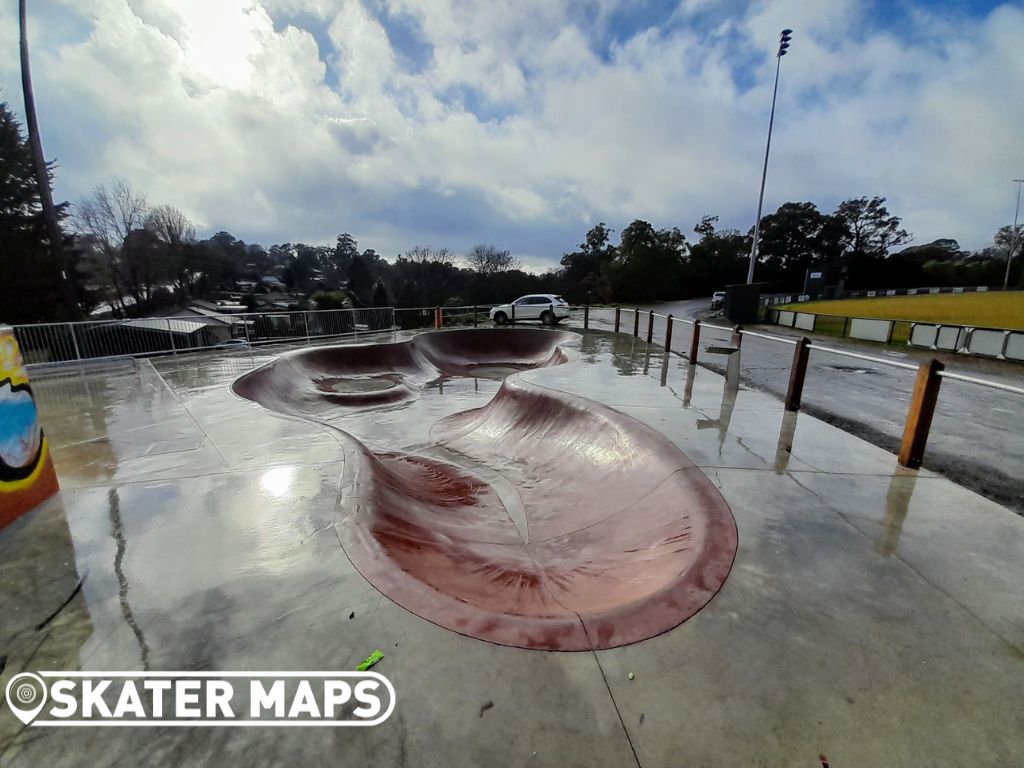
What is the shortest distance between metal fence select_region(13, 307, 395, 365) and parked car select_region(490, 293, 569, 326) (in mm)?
6264

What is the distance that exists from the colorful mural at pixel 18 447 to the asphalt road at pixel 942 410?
27.8 feet

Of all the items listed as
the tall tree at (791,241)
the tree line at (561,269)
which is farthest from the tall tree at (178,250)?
the tall tree at (791,241)

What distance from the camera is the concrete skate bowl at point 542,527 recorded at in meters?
2.35

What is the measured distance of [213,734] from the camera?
1.69 metres

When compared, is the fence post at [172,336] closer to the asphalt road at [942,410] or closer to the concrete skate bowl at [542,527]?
the concrete skate bowl at [542,527]

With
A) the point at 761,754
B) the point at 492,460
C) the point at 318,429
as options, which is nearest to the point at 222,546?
the point at 318,429

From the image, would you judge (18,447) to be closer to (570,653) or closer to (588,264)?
(570,653)

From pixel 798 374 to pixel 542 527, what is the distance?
14.1 ft

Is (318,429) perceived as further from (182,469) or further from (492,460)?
(492,460)

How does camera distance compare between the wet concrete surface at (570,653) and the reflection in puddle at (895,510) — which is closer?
the wet concrete surface at (570,653)

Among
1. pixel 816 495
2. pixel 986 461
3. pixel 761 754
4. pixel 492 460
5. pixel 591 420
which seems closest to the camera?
pixel 761 754

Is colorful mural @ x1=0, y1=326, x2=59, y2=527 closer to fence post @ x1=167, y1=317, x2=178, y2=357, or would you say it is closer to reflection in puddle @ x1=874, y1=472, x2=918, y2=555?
reflection in puddle @ x1=874, y1=472, x2=918, y2=555

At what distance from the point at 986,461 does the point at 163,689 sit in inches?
303

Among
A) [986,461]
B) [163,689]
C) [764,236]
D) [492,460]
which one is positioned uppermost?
[764,236]
